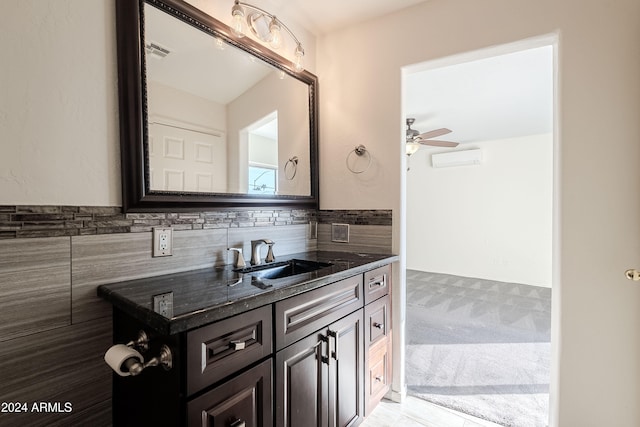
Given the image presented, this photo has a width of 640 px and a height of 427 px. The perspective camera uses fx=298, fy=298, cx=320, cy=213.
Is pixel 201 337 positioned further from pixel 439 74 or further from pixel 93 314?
pixel 439 74

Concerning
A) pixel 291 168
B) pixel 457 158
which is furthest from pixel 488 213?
pixel 291 168

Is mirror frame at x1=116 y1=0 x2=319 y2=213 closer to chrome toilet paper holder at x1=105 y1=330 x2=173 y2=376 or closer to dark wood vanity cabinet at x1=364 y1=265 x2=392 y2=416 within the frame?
chrome toilet paper holder at x1=105 y1=330 x2=173 y2=376

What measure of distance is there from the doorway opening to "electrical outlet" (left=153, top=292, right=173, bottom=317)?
1725 mm

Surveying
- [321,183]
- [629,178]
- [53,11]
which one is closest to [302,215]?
[321,183]

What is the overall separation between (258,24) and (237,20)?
0.24 meters

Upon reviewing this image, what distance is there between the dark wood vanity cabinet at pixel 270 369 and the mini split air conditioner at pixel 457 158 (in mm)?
4229

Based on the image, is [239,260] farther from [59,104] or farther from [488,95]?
[488,95]

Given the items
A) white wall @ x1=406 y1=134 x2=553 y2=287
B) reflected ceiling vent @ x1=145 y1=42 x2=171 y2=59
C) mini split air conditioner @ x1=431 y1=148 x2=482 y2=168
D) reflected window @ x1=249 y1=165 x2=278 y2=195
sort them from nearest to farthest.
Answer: reflected ceiling vent @ x1=145 y1=42 x2=171 y2=59
reflected window @ x1=249 y1=165 x2=278 y2=195
white wall @ x1=406 y1=134 x2=553 y2=287
mini split air conditioner @ x1=431 y1=148 x2=482 y2=168

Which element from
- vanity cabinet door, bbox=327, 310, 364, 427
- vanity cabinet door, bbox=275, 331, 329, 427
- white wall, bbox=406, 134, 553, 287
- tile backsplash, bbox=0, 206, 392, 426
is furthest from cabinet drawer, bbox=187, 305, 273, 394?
white wall, bbox=406, 134, 553, 287

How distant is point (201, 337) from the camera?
0.83 metres

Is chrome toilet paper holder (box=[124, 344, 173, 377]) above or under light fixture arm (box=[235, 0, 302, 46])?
under

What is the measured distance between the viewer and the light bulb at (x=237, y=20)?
1478mm

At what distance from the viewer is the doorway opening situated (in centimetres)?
196

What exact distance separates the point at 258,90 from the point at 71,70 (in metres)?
0.89
